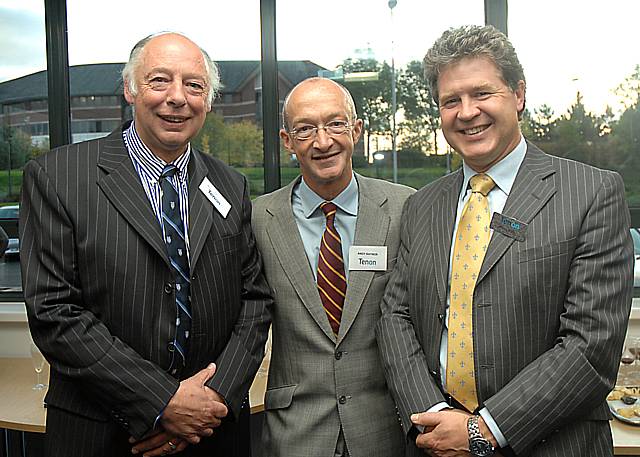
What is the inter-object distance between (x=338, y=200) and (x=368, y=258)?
23 cm

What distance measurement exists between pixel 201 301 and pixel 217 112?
226cm

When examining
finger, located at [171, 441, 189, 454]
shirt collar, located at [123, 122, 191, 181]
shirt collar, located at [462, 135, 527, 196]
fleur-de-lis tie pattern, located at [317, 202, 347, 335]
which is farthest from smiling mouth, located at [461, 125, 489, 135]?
finger, located at [171, 441, 189, 454]

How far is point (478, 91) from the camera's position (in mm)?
1891

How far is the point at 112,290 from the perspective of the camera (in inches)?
75.3

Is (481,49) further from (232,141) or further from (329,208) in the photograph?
(232,141)

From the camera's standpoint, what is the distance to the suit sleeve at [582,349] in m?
1.71

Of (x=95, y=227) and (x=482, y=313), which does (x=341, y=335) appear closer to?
(x=482, y=313)

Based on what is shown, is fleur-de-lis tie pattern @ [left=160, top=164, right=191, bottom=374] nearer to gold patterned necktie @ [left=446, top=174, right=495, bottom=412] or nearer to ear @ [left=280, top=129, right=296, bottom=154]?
ear @ [left=280, top=129, right=296, bottom=154]

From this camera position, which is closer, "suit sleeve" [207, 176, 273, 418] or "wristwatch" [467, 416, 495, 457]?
"wristwatch" [467, 416, 495, 457]

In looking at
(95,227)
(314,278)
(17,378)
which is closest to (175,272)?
(95,227)

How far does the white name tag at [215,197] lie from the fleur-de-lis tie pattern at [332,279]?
1.10ft

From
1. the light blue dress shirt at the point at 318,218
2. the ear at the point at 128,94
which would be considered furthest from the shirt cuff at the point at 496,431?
the ear at the point at 128,94

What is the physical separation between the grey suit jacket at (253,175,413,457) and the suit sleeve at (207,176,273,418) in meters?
0.06

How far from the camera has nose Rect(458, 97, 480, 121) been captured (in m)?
1.88
